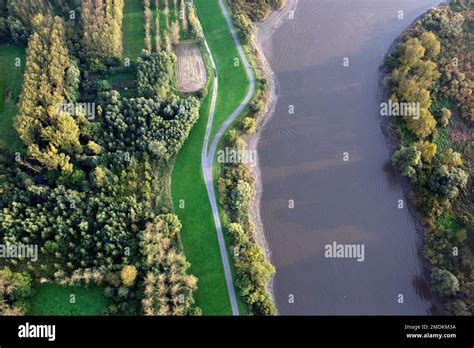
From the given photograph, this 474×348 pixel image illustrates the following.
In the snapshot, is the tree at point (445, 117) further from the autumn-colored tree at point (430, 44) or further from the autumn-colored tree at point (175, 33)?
the autumn-colored tree at point (175, 33)

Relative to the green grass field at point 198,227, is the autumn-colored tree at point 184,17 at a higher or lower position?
higher

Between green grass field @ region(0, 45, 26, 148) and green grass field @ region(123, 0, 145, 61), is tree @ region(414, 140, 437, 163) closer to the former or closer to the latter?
→ green grass field @ region(123, 0, 145, 61)

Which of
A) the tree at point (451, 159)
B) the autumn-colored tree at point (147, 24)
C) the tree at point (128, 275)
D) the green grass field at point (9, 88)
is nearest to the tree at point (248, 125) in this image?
the autumn-colored tree at point (147, 24)

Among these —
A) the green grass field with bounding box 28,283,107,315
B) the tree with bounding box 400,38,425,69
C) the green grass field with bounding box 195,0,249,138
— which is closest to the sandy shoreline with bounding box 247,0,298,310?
the green grass field with bounding box 195,0,249,138

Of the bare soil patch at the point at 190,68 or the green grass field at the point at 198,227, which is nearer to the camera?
the green grass field at the point at 198,227

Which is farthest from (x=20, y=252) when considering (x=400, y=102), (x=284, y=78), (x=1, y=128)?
(x=400, y=102)

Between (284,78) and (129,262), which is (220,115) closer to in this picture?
(284,78)
